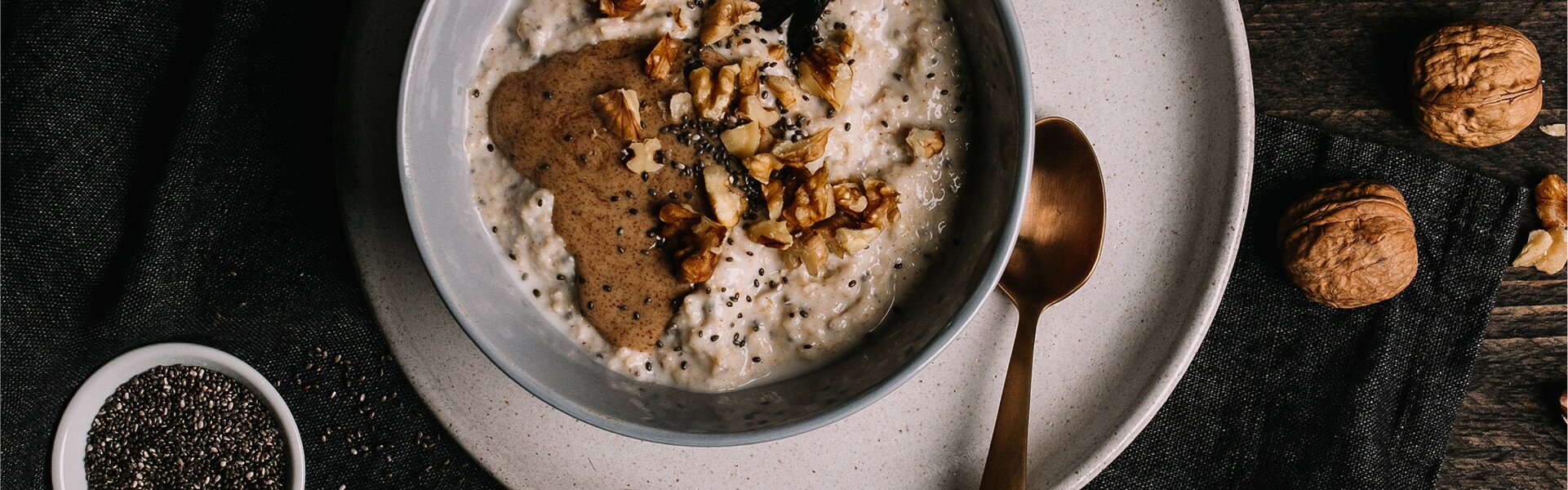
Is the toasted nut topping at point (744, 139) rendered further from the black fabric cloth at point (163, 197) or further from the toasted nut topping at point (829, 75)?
the black fabric cloth at point (163, 197)

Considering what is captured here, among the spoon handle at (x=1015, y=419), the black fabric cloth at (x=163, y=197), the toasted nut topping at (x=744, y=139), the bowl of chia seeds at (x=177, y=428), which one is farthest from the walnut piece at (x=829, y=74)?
the bowl of chia seeds at (x=177, y=428)

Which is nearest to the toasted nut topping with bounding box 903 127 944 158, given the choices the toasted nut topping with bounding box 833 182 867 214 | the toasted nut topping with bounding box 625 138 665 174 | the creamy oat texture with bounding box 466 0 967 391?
the creamy oat texture with bounding box 466 0 967 391

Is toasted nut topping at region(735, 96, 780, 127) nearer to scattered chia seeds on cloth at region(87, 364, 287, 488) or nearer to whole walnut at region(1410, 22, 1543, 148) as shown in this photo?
scattered chia seeds on cloth at region(87, 364, 287, 488)

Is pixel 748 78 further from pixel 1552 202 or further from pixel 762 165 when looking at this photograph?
pixel 1552 202

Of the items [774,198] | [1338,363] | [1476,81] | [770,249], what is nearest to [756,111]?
[774,198]

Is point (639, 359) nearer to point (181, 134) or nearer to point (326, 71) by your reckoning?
point (326, 71)

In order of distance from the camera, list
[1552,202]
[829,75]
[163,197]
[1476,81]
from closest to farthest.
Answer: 1. [829,75]
2. [163,197]
3. [1476,81]
4. [1552,202]
